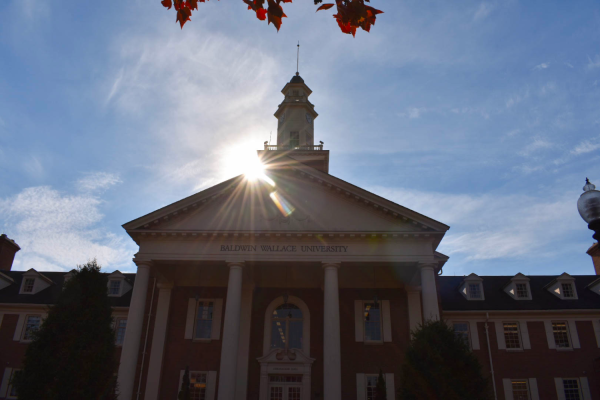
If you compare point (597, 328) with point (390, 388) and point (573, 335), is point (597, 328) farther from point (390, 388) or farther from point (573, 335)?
point (390, 388)

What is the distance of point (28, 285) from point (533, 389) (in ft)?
114

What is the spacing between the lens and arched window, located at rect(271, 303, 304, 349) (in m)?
26.5

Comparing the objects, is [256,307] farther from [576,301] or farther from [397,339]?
[576,301]

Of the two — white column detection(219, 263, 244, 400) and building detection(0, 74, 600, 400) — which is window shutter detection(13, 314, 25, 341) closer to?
building detection(0, 74, 600, 400)

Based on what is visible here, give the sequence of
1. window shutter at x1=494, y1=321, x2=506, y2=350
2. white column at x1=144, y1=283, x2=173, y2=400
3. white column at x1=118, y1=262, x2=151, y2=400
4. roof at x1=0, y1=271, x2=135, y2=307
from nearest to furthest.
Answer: white column at x1=118, y1=262, x2=151, y2=400, white column at x1=144, y1=283, x2=173, y2=400, window shutter at x1=494, y1=321, x2=506, y2=350, roof at x1=0, y1=271, x2=135, y2=307

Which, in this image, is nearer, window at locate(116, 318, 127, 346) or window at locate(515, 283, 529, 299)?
window at locate(116, 318, 127, 346)

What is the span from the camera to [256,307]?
1071 inches

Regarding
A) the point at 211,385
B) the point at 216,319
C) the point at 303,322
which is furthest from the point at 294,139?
the point at 211,385

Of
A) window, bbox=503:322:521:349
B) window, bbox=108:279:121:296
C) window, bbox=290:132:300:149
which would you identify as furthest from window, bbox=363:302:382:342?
window, bbox=108:279:121:296

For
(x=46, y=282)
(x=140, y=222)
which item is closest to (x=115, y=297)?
(x=46, y=282)

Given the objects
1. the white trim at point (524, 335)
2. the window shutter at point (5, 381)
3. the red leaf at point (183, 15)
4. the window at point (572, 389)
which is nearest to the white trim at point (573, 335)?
the window at point (572, 389)

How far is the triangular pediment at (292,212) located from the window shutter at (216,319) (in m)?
Answer: 5.81

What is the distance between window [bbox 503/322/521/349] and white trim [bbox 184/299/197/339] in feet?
63.2

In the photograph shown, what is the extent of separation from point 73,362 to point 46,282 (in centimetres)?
2392
